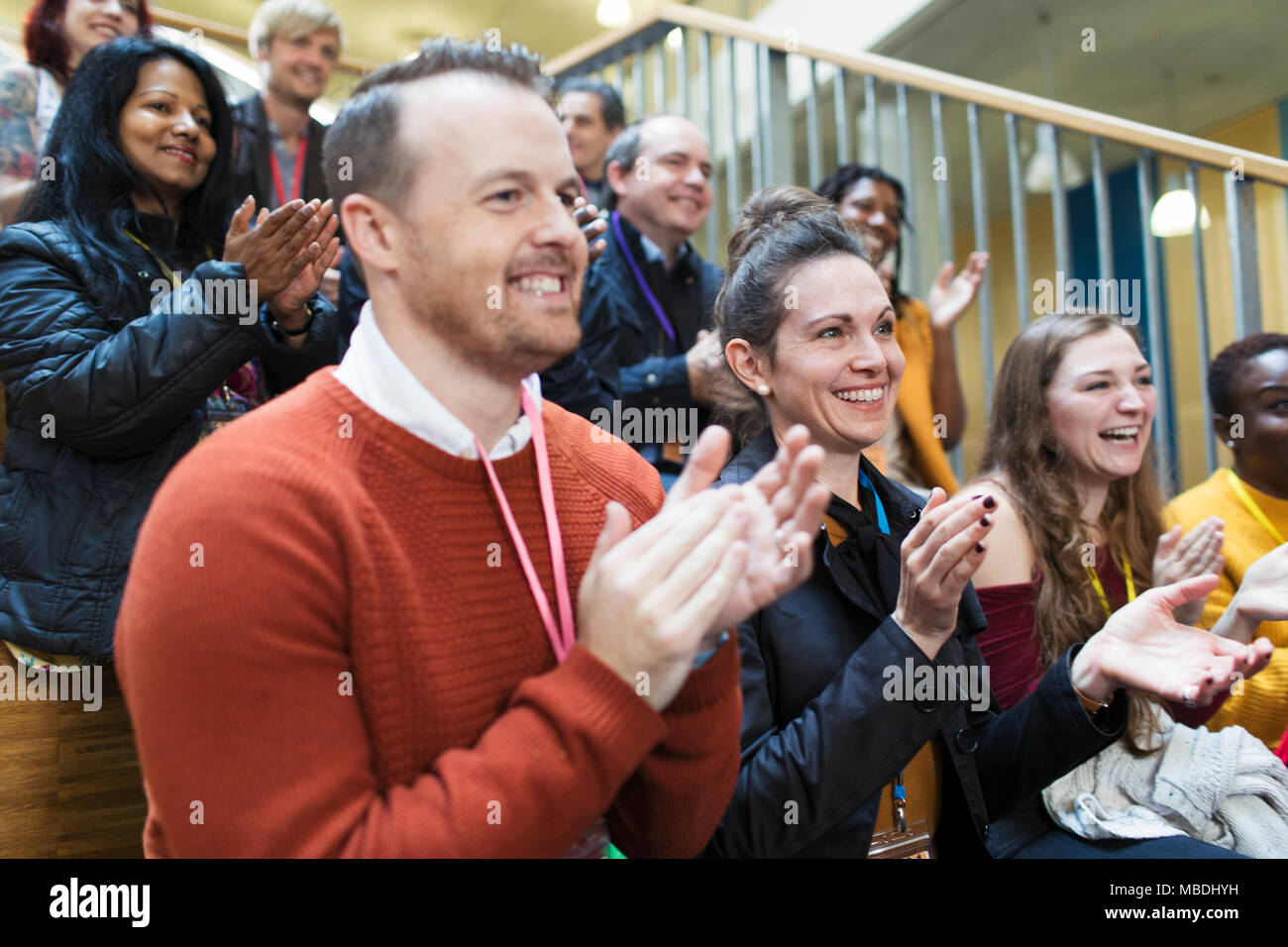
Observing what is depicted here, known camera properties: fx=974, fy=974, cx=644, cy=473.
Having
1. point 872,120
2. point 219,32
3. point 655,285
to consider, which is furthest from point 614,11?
point 655,285

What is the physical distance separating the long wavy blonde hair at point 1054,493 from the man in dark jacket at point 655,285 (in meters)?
0.71

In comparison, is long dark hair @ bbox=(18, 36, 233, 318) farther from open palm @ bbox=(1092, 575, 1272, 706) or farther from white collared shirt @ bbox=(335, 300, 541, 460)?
open palm @ bbox=(1092, 575, 1272, 706)

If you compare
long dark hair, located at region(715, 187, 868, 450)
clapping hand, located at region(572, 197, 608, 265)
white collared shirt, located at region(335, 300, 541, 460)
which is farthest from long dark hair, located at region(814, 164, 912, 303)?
white collared shirt, located at region(335, 300, 541, 460)

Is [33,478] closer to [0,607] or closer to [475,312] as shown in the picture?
[0,607]

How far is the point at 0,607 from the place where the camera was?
1.57m

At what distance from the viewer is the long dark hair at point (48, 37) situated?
7.64 ft

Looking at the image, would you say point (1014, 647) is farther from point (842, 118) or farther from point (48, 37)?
point (48, 37)

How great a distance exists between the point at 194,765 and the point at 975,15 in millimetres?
5354

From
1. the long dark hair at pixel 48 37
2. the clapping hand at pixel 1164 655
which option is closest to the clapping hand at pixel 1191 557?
the clapping hand at pixel 1164 655

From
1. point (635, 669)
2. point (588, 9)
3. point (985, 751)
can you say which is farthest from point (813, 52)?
point (588, 9)

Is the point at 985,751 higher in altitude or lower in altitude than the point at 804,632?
lower

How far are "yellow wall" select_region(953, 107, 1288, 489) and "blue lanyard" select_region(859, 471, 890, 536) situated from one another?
306 cm
